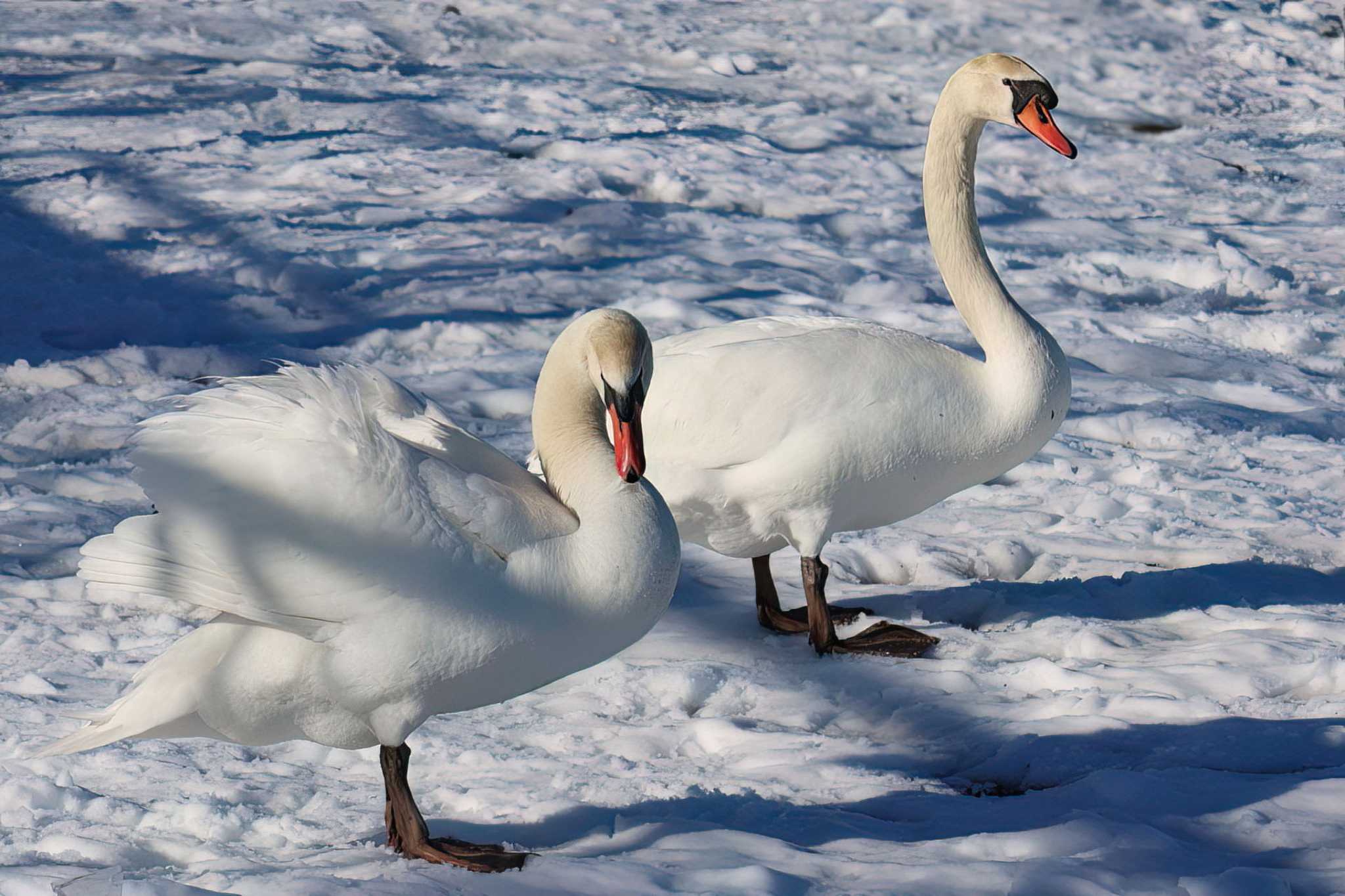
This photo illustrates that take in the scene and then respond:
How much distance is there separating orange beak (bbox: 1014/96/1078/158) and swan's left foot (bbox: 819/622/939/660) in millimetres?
1493

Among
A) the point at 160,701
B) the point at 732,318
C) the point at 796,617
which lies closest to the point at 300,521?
the point at 160,701

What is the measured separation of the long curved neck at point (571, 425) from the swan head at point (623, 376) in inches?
2.6

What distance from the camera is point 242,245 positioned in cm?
661

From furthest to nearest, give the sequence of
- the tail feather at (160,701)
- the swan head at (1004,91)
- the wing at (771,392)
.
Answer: the swan head at (1004,91)
the wing at (771,392)
the tail feather at (160,701)

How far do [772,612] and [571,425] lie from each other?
127cm

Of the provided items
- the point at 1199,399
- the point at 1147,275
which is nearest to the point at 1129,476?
the point at 1199,399

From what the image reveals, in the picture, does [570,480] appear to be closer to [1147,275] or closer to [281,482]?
[281,482]

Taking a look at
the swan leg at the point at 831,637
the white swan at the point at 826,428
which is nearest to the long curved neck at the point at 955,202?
the white swan at the point at 826,428

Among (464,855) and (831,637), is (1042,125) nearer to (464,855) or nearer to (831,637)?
(831,637)

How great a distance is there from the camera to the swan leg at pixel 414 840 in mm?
2682

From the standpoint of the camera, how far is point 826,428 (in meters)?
3.63

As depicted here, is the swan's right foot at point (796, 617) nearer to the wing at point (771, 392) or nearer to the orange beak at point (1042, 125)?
the wing at point (771, 392)

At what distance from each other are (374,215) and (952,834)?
16.9ft

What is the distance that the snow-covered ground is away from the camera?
9.38ft
